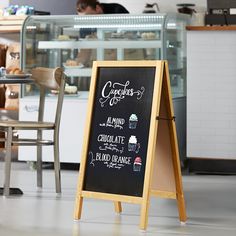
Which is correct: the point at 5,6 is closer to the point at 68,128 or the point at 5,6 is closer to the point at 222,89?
the point at 68,128

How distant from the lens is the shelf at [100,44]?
23.4 feet

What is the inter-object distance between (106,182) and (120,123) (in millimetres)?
372

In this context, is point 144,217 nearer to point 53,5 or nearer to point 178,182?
point 178,182

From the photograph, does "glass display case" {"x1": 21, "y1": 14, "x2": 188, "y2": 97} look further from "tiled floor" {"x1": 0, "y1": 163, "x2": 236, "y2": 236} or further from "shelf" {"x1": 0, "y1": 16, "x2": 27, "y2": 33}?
"tiled floor" {"x1": 0, "y1": 163, "x2": 236, "y2": 236}


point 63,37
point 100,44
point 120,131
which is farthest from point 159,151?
point 63,37

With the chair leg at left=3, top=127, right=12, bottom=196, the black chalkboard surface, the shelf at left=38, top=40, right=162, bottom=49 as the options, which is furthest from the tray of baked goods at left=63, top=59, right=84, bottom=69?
the black chalkboard surface

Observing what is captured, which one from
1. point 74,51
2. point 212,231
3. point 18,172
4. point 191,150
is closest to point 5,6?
point 74,51

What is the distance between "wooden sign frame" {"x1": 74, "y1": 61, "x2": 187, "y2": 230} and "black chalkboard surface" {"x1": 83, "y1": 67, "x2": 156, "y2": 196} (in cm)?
3

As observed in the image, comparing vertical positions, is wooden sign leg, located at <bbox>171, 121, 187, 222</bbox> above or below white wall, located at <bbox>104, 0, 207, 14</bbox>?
below

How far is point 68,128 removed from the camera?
7363 mm

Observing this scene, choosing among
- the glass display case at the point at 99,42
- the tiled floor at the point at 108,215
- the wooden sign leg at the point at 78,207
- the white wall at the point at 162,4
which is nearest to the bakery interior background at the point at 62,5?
the white wall at the point at 162,4

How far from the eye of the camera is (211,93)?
7074mm

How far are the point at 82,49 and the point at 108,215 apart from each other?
2.89 meters

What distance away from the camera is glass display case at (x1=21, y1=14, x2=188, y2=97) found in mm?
7176
